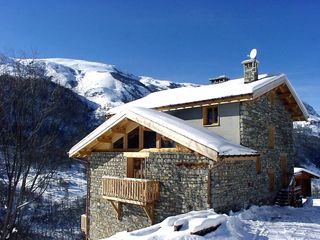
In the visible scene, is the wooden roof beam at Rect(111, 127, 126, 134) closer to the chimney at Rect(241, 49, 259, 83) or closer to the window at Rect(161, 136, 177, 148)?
the window at Rect(161, 136, 177, 148)

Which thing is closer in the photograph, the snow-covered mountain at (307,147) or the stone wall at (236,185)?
the stone wall at (236,185)

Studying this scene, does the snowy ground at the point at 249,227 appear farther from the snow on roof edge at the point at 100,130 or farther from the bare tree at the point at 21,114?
the bare tree at the point at 21,114

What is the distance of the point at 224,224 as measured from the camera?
927cm

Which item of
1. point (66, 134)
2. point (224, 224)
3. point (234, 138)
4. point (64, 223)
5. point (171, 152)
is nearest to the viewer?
point (224, 224)

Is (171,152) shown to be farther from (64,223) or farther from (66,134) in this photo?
(66,134)

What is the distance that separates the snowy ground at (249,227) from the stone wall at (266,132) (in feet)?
7.40

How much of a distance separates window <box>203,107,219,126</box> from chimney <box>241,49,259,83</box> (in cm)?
252

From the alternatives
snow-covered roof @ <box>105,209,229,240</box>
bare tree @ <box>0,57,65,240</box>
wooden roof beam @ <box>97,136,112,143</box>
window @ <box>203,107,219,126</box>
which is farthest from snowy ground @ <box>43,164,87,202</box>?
snow-covered roof @ <box>105,209,229,240</box>

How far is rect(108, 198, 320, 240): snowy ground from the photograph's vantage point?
839cm

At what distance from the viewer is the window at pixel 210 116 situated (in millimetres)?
15492

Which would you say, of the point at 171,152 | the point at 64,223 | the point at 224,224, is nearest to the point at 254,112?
the point at 171,152

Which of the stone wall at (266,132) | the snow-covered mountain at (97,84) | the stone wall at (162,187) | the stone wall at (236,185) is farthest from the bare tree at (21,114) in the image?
the snow-covered mountain at (97,84)

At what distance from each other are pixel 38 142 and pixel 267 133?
10719 millimetres

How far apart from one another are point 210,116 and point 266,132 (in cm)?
308
